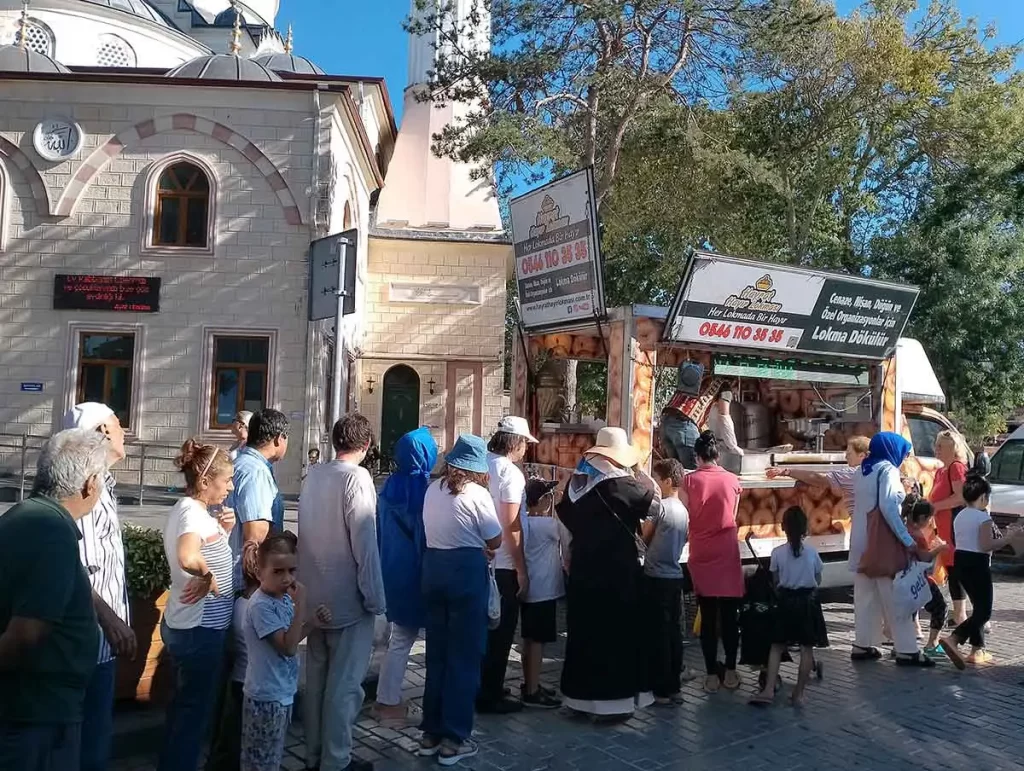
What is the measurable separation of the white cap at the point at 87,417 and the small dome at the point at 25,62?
22749 millimetres

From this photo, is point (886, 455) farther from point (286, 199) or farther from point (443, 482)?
point (286, 199)

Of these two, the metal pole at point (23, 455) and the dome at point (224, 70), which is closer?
the metal pole at point (23, 455)

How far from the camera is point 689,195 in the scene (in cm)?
2256

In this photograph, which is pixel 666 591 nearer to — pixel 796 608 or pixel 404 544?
pixel 796 608

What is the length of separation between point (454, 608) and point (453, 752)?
0.72 metres

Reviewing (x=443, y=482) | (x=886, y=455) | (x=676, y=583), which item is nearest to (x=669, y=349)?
(x=886, y=455)

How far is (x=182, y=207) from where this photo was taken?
17.3 m

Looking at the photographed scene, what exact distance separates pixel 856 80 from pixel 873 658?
61.9 ft

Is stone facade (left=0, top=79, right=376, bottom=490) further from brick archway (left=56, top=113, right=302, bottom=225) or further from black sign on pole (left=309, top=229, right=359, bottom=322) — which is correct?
black sign on pole (left=309, top=229, right=359, bottom=322)

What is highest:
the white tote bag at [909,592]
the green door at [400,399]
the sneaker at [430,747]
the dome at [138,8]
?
the dome at [138,8]

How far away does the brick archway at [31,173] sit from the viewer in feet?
55.7

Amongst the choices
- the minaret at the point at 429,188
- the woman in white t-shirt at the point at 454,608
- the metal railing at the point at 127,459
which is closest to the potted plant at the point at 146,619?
the woman in white t-shirt at the point at 454,608

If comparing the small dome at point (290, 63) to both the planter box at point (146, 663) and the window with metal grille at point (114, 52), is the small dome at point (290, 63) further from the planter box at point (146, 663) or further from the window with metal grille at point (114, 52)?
the planter box at point (146, 663)

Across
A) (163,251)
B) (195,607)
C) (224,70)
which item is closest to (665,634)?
(195,607)
